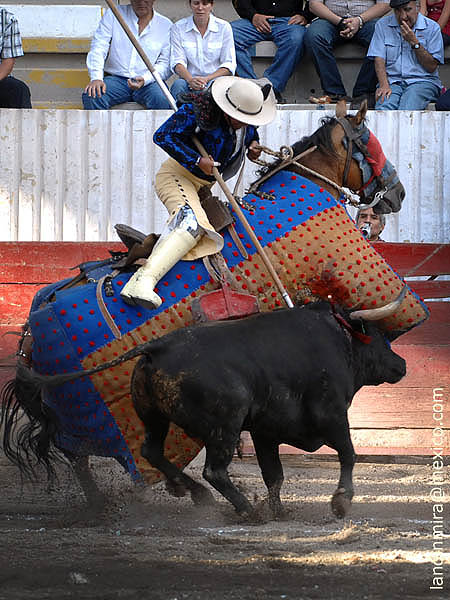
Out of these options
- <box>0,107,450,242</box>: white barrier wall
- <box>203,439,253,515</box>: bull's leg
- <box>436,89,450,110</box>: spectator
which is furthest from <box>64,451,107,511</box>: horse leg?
<box>436,89,450,110</box>: spectator

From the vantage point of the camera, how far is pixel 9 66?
702cm

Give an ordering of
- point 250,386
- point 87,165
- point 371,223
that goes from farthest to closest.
→ point 87,165, point 371,223, point 250,386

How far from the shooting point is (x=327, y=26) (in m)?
7.62

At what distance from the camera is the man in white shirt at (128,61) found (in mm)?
7012

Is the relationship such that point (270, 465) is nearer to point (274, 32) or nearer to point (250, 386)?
point (250, 386)

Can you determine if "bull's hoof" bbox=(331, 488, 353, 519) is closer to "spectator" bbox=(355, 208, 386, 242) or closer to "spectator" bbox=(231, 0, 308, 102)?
"spectator" bbox=(355, 208, 386, 242)

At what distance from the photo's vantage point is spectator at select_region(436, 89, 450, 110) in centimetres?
675

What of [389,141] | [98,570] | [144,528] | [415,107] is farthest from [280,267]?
[415,107]

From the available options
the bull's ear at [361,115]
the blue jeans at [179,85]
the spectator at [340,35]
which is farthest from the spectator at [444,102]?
the bull's ear at [361,115]

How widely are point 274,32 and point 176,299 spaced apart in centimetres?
439

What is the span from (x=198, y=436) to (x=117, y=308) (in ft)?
2.12

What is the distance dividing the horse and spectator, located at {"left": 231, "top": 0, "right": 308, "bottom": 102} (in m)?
3.37

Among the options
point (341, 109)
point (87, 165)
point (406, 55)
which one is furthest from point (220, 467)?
point (406, 55)

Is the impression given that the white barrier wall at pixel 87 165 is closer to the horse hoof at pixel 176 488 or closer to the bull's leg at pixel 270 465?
the bull's leg at pixel 270 465
